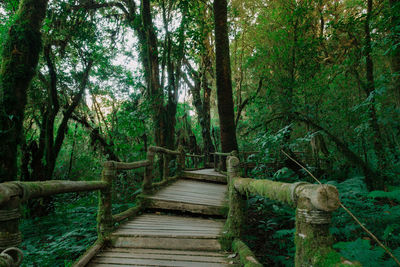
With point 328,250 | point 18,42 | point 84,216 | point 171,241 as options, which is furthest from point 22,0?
point 328,250

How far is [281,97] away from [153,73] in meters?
4.99

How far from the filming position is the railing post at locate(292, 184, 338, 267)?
1.51 m

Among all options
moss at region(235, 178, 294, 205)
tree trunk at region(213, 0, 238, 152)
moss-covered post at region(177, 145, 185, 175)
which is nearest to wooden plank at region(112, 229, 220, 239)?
moss at region(235, 178, 294, 205)

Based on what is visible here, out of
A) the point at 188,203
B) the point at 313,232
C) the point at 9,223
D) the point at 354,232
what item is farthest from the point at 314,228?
the point at 188,203

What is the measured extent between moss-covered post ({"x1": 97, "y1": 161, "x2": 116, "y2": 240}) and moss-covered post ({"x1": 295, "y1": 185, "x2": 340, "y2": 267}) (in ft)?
9.45

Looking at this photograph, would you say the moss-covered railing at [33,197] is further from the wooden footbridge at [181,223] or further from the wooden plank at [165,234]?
the wooden plank at [165,234]

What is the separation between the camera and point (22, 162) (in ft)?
28.2

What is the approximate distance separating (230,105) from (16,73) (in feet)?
19.9

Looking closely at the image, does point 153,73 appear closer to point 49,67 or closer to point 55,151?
point 49,67

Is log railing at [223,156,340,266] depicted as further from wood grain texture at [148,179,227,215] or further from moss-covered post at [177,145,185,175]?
moss-covered post at [177,145,185,175]

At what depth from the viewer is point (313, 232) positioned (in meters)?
1.56

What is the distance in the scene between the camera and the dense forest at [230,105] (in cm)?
474

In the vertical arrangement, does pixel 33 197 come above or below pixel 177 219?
above

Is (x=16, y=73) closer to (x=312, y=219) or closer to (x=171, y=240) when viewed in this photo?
(x=171, y=240)
